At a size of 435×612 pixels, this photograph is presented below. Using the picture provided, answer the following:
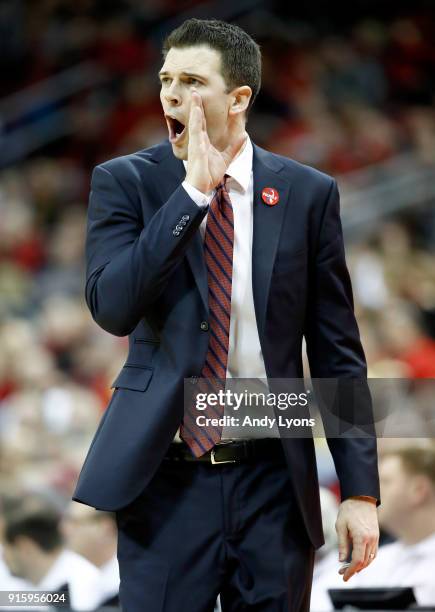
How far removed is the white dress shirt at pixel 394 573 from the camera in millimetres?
3336

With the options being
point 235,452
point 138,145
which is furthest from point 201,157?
point 138,145

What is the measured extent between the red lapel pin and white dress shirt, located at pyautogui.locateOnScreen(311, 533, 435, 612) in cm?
150

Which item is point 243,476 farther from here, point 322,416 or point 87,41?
point 87,41

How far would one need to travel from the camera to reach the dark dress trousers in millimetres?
2160

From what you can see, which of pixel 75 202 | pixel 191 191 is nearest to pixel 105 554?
pixel 191 191

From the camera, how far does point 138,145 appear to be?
790 centimetres

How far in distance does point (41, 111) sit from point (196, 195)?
6.55m

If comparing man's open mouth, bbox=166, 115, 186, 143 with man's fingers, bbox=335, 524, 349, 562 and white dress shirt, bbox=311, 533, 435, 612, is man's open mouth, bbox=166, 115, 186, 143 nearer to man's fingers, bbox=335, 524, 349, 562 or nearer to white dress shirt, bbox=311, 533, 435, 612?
man's fingers, bbox=335, 524, 349, 562

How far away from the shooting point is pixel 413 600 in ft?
10.7

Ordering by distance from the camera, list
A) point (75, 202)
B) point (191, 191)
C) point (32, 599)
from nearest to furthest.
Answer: point (191, 191) < point (32, 599) < point (75, 202)

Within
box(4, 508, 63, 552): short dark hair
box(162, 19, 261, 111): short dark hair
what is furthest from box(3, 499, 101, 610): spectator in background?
box(162, 19, 261, 111): short dark hair

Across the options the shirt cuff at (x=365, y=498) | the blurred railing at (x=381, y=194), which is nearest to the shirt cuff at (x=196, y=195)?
the shirt cuff at (x=365, y=498)

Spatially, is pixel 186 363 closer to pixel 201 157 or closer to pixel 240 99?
pixel 201 157

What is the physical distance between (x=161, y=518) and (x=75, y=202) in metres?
5.77
